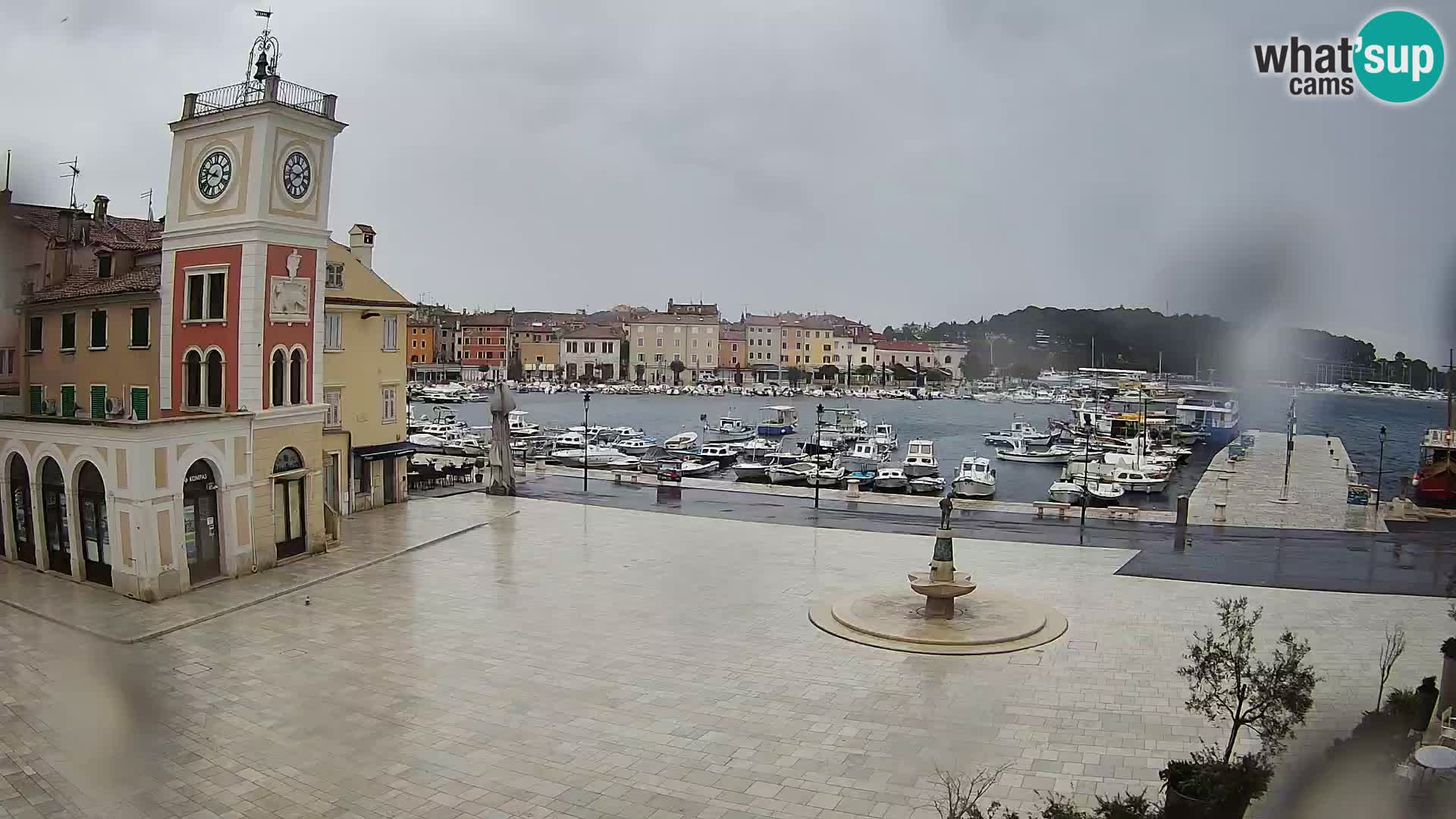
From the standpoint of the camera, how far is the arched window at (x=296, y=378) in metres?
16.0

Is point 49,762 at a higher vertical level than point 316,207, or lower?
lower

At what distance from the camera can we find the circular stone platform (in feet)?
37.1

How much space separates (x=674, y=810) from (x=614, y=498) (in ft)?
60.5

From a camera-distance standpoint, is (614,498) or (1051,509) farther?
(614,498)

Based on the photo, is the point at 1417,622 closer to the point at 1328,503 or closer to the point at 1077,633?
the point at 1077,633

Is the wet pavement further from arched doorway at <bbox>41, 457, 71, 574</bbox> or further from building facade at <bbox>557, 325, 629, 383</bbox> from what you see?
building facade at <bbox>557, 325, 629, 383</bbox>

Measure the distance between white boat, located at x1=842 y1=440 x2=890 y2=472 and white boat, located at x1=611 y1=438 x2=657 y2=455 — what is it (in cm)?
1025

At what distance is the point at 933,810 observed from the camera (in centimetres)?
715

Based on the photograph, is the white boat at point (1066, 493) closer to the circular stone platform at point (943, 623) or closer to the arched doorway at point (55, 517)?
the circular stone platform at point (943, 623)

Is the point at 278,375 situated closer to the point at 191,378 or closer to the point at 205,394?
the point at 205,394

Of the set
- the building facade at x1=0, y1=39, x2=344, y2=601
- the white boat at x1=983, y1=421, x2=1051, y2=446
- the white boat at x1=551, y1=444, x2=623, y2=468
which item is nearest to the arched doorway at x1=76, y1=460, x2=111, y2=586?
the building facade at x1=0, y1=39, x2=344, y2=601

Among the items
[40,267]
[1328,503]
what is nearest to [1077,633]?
[1328,503]

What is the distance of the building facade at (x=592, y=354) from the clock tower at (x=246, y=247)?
99743mm

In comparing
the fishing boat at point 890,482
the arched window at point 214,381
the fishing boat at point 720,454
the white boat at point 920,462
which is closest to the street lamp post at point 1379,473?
the fishing boat at point 890,482
